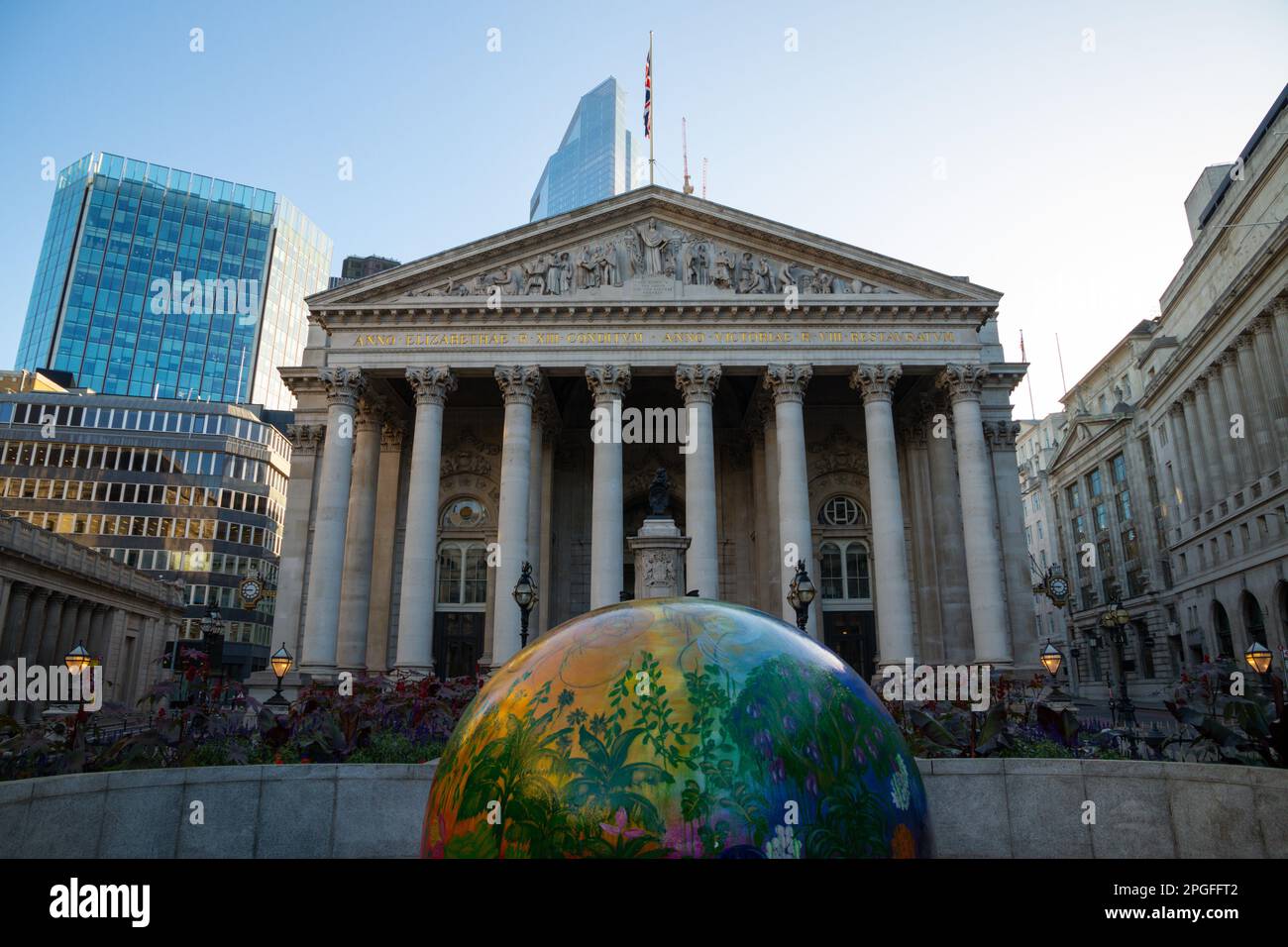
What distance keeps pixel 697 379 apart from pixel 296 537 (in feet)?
59.9

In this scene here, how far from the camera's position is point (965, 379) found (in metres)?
33.0

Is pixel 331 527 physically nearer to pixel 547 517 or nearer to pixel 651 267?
pixel 547 517

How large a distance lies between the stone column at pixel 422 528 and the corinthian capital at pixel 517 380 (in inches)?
90.8

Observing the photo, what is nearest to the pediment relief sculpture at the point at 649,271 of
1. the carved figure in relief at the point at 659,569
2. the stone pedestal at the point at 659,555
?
the stone pedestal at the point at 659,555

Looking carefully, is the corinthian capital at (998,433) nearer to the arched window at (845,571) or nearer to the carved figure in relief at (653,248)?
the arched window at (845,571)

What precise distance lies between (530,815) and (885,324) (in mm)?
32904

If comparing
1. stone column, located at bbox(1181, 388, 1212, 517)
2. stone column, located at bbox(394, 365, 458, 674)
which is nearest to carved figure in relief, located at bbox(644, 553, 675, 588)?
stone column, located at bbox(394, 365, 458, 674)

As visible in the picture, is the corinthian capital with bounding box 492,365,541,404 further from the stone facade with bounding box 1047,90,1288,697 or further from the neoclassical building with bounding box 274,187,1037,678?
the stone facade with bounding box 1047,90,1288,697

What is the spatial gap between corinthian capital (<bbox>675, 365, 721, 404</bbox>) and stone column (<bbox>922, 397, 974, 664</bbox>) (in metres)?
9.86

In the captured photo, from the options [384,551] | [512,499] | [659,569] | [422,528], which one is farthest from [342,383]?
[659,569]

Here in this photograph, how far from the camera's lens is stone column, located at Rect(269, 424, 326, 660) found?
33.9 metres

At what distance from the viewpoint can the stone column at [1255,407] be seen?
44.6m

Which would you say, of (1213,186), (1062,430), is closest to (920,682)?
(1213,186)
